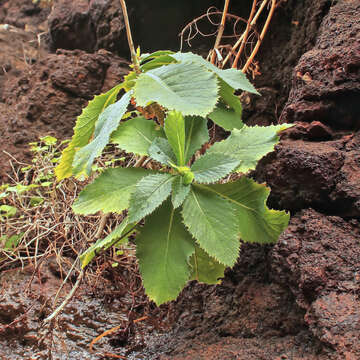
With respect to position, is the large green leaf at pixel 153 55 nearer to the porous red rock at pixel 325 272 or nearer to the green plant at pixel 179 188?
the green plant at pixel 179 188

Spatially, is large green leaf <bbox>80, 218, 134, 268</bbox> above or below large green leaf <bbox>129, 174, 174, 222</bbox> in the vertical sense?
below

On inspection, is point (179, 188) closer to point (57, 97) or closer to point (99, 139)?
point (99, 139)

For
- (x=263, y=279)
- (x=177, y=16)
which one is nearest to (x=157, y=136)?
(x=263, y=279)

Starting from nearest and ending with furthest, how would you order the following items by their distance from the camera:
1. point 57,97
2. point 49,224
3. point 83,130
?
point 83,130, point 49,224, point 57,97

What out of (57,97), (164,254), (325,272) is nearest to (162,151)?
(164,254)

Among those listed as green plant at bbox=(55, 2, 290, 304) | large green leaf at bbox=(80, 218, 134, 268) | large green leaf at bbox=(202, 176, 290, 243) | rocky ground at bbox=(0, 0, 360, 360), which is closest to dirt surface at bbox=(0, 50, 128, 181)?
rocky ground at bbox=(0, 0, 360, 360)

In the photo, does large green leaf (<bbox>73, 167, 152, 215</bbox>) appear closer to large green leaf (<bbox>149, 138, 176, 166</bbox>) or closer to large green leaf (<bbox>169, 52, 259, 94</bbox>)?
large green leaf (<bbox>149, 138, 176, 166</bbox>)
